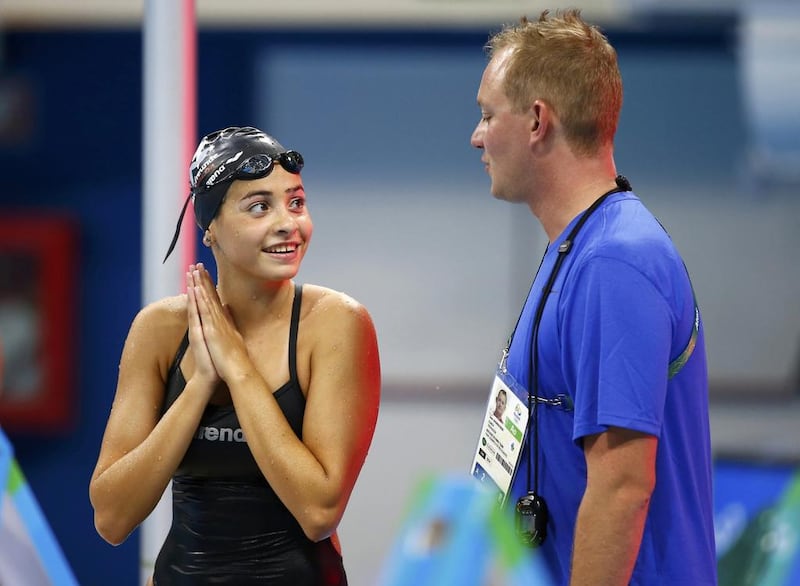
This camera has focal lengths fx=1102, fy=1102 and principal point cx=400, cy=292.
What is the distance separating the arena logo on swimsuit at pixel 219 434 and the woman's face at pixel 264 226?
270 mm

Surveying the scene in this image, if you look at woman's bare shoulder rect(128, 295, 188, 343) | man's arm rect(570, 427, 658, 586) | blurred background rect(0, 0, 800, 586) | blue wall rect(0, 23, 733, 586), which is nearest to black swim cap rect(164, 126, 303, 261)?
woman's bare shoulder rect(128, 295, 188, 343)

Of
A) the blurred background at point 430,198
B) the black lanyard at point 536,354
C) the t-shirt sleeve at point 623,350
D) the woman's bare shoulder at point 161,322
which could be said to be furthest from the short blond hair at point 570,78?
the blurred background at point 430,198

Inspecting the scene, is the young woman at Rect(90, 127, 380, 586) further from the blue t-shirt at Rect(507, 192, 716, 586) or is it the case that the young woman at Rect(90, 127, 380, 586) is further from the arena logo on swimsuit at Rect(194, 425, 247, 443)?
the blue t-shirt at Rect(507, 192, 716, 586)

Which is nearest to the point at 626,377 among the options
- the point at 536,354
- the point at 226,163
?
the point at 536,354

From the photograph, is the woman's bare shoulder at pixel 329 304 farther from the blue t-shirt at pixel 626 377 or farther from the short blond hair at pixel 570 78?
the short blond hair at pixel 570 78

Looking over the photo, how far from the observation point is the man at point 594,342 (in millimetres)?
1668

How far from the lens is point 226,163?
1.89 metres

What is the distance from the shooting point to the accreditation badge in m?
1.86

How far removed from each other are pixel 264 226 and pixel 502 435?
0.55 meters

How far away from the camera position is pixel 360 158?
19.3ft

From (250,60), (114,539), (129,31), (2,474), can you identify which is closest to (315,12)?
(250,60)

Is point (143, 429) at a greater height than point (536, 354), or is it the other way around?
point (536, 354)

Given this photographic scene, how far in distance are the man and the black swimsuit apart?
0.39 metres

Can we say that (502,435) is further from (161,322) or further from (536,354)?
(161,322)
